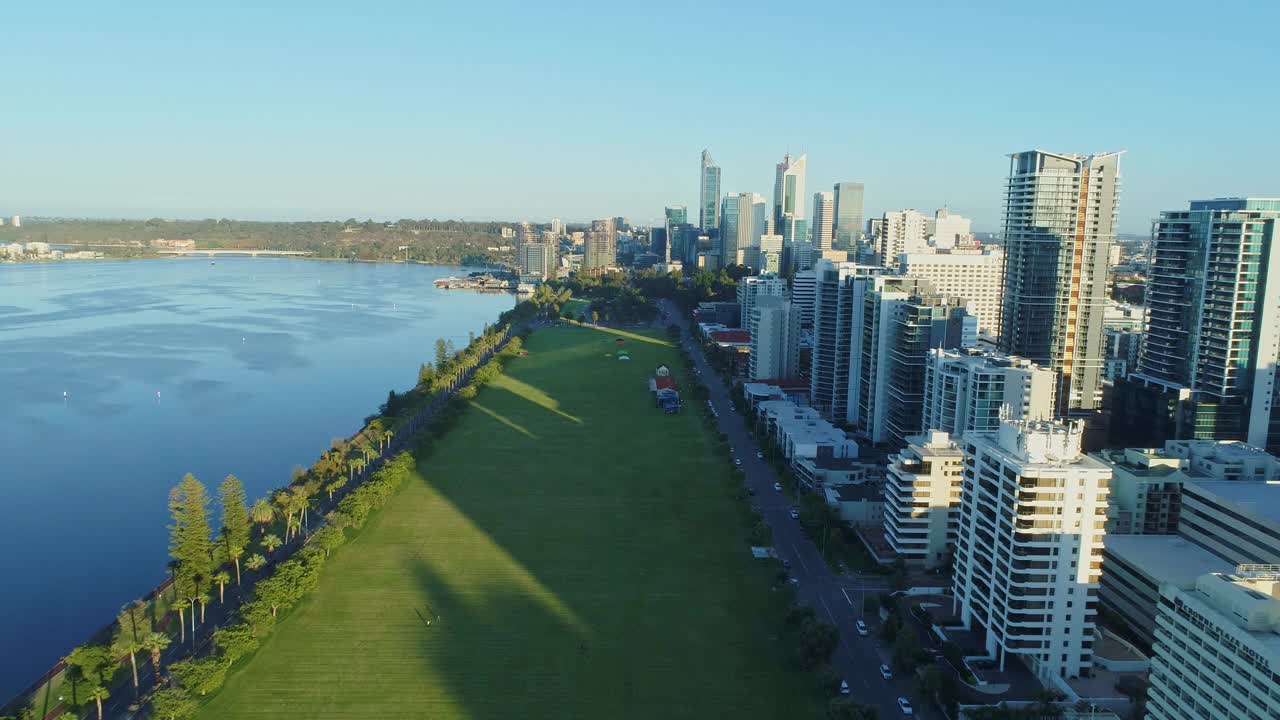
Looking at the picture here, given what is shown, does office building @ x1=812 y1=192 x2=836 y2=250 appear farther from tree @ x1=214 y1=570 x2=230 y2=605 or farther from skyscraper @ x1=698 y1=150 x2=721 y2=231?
tree @ x1=214 y1=570 x2=230 y2=605

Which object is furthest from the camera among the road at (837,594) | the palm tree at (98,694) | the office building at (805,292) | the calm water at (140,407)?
the office building at (805,292)

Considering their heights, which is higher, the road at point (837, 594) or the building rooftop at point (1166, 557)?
the building rooftop at point (1166, 557)

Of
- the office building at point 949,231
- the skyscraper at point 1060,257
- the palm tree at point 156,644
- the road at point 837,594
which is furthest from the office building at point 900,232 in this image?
the palm tree at point 156,644

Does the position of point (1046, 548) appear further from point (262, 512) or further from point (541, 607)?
point (262, 512)

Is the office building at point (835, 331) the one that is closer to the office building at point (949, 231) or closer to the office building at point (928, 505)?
the office building at point (928, 505)

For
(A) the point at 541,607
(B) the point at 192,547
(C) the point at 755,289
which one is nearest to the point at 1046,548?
(A) the point at 541,607

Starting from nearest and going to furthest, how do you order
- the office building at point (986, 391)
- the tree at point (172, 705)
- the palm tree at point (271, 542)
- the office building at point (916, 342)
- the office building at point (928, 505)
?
the tree at point (172, 705) → the palm tree at point (271, 542) → the office building at point (928, 505) → the office building at point (986, 391) → the office building at point (916, 342)

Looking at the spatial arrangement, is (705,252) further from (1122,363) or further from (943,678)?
(943,678)
